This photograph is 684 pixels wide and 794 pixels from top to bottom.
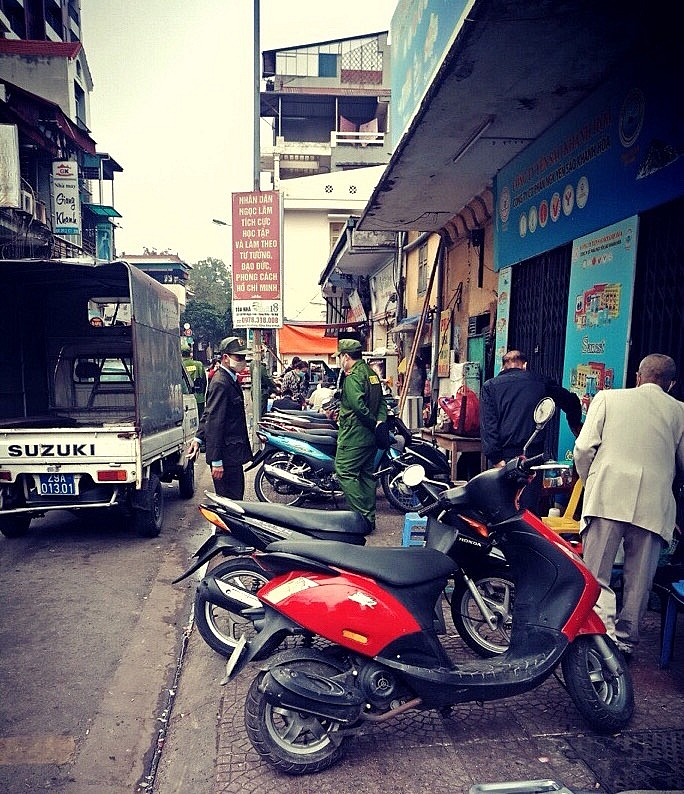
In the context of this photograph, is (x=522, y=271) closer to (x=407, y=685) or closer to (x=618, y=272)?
(x=618, y=272)

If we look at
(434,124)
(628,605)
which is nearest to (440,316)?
(434,124)

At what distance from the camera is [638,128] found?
14.6ft

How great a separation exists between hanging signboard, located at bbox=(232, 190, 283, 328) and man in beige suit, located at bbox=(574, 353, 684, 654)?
6.67 meters

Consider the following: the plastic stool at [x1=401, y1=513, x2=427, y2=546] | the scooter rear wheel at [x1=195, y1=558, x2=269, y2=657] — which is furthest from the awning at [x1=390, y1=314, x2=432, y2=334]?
the scooter rear wheel at [x1=195, y1=558, x2=269, y2=657]

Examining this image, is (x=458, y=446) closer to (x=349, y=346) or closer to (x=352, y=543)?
(x=349, y=346)

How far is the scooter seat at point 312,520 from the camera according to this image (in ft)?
10.7

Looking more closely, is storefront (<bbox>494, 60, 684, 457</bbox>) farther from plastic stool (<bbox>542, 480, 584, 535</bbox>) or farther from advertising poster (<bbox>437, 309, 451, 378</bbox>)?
advertising poster (<bbox>437, 309, 451, 378</bbox>)

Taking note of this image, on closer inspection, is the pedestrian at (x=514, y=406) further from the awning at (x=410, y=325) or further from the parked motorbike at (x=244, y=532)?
the awning at (x=410, y=325)

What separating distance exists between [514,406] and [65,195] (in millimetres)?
20246

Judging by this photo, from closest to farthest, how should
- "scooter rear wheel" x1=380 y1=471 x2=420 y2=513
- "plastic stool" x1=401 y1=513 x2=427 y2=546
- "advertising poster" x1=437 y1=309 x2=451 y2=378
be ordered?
"plastic stool" x1=401 y1=513 x2=427 y2=546
"scooter rear wheel" x1=380 y1=471 x2=420 y2=513
"advertising poster" x1=437 y1=309 x2=451 y2=378

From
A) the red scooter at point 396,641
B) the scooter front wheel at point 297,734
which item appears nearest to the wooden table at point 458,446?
the red scooter at point 396,641

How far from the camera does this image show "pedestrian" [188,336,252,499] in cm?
536

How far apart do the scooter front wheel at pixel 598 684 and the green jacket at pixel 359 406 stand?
315cm

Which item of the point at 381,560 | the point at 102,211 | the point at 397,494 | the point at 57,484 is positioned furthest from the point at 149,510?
the point at 102,211
